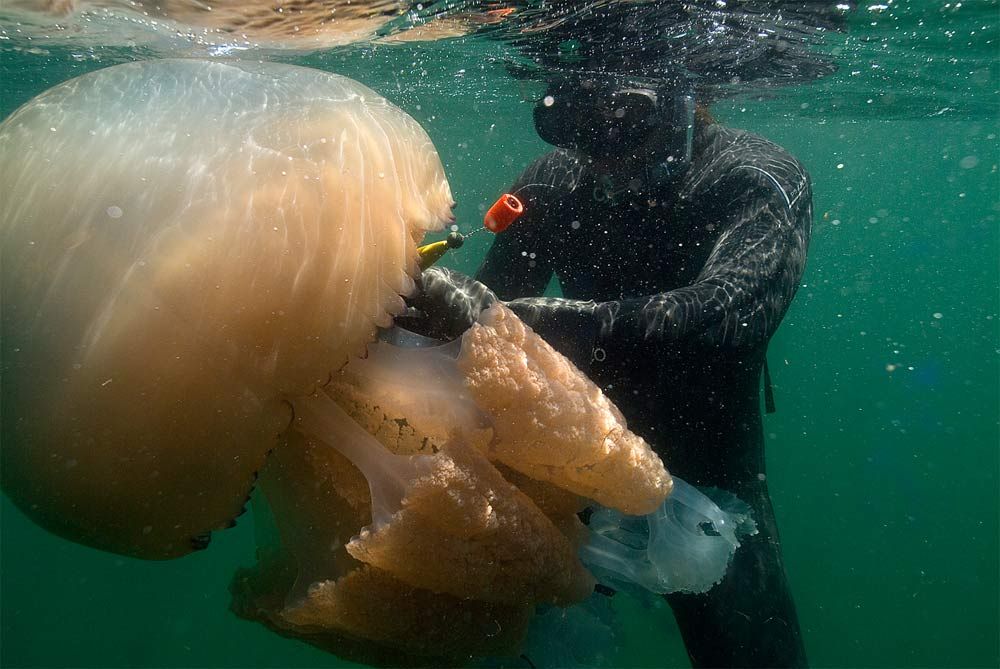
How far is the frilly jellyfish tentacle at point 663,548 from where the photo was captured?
2.00 metres

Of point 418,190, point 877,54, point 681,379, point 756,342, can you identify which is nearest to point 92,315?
point 418,190

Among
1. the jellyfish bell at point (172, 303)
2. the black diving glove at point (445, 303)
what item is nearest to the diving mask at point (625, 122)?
the black diving glove at point (445, 303)

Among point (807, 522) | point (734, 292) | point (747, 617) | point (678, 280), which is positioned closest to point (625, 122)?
point (678, 280)

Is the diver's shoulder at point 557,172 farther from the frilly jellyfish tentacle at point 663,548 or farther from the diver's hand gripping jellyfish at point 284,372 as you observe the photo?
the frilly jellyfish tentacle at point 663,548

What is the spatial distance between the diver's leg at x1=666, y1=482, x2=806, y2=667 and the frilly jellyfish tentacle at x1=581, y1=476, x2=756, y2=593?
3.92 feet

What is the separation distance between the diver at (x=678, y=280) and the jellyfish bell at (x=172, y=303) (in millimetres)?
676

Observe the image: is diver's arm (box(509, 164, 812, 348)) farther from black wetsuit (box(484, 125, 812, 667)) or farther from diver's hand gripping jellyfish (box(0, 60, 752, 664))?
Result: diver's hand gripping jellyfish (box(0, 60, 752, 664))

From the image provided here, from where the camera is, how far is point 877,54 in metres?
8.65

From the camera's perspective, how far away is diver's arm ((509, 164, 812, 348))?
229 cm

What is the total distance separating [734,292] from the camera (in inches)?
101

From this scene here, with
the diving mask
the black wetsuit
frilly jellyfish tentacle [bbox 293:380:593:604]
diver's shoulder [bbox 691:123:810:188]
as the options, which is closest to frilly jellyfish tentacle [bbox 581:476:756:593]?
frilly jellyfish tentacle [bbox 293:380:593:604]

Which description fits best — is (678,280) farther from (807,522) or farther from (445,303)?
(807,522)

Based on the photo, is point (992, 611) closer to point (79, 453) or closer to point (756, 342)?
point (756, 342)

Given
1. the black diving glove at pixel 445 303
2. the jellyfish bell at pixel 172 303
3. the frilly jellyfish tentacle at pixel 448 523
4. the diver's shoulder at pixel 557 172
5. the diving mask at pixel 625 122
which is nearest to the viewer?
the jellyfish bell at pixel 172 303
